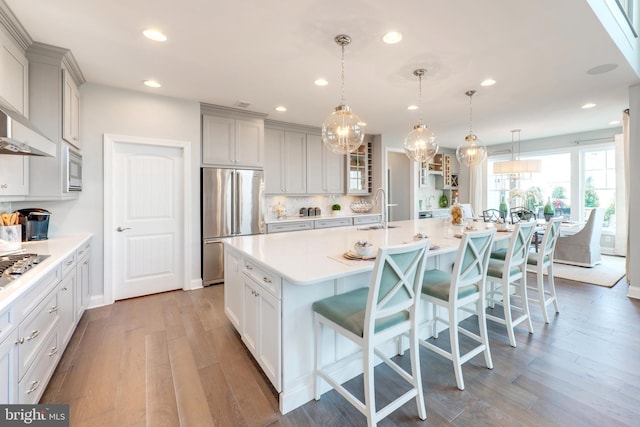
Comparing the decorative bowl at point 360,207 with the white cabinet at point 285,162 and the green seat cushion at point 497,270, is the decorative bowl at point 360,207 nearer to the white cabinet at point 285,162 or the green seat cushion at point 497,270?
the white cabinet at point 285,162

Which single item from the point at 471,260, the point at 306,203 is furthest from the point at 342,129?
the point at 306,203

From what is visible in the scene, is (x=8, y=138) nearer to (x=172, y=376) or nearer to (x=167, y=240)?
(x=172, y=376)

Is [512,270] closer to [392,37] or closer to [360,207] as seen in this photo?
[392,37]

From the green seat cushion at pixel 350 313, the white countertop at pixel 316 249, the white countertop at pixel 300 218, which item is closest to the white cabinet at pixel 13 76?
the white countertop at pixel 316 249

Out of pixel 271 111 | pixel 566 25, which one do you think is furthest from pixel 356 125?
pixel 271 111

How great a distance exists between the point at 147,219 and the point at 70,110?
1.42 m

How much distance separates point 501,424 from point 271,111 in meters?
4.36

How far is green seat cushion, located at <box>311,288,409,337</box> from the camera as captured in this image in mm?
1576

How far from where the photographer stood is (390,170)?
297 inches

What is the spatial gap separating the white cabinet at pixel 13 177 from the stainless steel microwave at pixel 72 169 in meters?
0.27

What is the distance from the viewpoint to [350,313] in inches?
64.4

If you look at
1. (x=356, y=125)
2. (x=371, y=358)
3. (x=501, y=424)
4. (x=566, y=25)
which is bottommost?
(x=501, y=424)

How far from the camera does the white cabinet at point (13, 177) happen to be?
222cm

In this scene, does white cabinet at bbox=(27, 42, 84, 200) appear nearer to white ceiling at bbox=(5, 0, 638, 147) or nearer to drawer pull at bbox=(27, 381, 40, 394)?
white ceiling at bbox=(5, 0, 638, 147)
